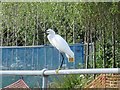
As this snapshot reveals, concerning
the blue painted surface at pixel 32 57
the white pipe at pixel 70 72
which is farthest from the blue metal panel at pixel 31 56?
the white pipe at pixel 70 72

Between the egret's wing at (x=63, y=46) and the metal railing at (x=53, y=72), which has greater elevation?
the egret's wing at (x=63, y=46)

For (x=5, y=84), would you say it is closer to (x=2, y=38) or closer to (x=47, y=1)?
(x=2, y=38)

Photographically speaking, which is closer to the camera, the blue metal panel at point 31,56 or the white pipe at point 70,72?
the white pipe at point 70,72

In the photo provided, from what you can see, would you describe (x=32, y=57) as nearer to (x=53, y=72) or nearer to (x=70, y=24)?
(x=70, y=24)

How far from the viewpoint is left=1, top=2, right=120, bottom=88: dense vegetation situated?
2.18m

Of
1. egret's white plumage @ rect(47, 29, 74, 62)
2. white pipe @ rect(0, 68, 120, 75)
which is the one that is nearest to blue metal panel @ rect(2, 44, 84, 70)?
egret's white plumage @ rect(47, 29, 74, 62)

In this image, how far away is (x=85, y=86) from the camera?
5.92 ft

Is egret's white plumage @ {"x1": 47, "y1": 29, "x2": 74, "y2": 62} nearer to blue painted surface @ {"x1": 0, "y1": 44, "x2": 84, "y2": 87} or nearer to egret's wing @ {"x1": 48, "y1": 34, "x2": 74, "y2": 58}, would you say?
egret's wing @ {"x1": 48, "y1": 34, "x2": 74, "y2": 58}

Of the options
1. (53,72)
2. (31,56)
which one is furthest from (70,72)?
(31,56)

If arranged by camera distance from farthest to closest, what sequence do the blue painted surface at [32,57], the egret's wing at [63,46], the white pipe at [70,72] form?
the blue painted surface at [32,57], the egret's wing at [63,46], the white pipe at [70,72]

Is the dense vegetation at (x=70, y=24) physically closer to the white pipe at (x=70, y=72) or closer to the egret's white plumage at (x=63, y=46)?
the egret's white plumage at (x=63, y=46)

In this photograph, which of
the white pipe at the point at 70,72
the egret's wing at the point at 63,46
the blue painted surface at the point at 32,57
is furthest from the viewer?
the blue painted surface at the point at 32,57

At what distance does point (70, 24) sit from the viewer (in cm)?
229

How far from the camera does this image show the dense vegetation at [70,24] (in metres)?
2.18
